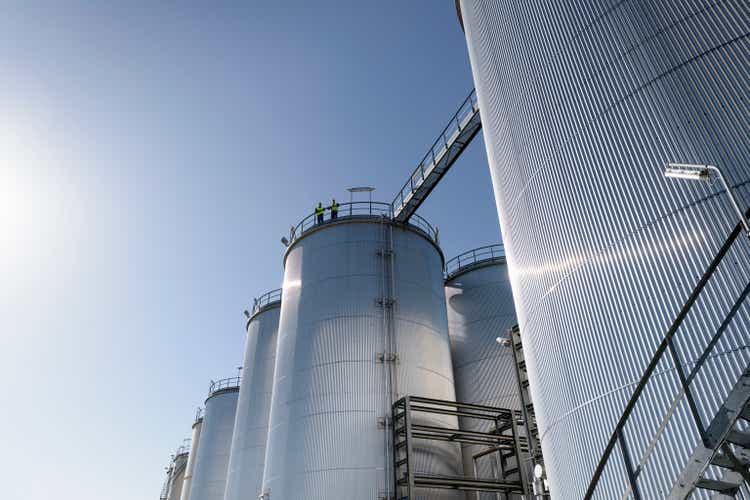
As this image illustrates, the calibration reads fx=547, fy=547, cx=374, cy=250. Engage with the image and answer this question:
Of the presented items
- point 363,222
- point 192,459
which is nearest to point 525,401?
point 363,222

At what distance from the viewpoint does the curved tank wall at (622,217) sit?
27.1 feet

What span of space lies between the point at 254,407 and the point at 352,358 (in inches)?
489

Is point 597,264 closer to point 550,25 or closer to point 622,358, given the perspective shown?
point 622,358

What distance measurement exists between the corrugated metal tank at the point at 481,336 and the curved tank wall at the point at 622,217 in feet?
39.3

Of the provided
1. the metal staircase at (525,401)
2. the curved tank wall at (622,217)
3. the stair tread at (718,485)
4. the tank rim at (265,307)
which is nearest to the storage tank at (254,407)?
the tank rim at (265,307)

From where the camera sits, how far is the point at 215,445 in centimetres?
3772

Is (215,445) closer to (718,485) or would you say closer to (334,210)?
(334,210)

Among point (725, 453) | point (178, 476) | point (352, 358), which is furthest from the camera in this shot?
point (178, 476)

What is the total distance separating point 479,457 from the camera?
21.8 meters

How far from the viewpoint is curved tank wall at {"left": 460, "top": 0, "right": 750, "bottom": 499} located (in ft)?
27.1

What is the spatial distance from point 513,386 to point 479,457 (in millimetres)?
3646

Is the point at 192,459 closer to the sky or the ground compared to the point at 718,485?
closer to the sky

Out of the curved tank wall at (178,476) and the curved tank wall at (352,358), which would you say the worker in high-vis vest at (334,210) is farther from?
the curved tank wall at (178,476)

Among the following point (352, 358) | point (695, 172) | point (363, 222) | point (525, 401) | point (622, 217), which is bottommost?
point (695, 172)
